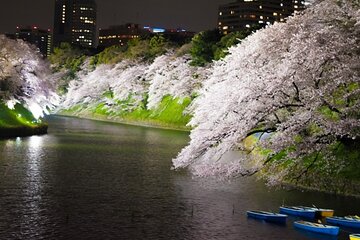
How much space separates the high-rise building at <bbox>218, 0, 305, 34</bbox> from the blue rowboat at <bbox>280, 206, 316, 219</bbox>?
163 meters

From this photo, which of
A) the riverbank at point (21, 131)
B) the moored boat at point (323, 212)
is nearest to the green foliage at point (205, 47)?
the riverbank at point (21, 131)

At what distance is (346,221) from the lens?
23.5m

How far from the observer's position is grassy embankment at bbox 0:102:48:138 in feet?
185

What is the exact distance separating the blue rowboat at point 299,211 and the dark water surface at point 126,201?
70 cm

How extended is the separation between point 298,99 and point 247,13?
161893 mm

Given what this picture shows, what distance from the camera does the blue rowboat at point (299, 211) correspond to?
24.9 metres

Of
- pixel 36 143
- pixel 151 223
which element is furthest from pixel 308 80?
pixel 36 143

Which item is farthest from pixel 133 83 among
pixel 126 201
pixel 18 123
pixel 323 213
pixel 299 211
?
pixel 323 213

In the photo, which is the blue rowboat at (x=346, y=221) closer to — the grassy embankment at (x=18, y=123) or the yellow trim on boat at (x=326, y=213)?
the yellow trim on boat at (x=326, y=213)

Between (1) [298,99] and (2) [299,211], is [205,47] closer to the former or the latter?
(1) [298,99]

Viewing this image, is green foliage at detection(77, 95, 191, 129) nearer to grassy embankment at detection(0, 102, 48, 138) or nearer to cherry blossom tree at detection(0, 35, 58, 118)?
cherry blossom tree at detection(0, 35, 58, 118)

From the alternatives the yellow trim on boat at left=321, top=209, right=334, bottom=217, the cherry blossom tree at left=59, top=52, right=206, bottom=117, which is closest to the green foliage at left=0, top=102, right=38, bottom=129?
the cherry blossom tree at left=59, top=52, right=206, bottom=117

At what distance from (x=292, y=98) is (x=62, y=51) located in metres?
101

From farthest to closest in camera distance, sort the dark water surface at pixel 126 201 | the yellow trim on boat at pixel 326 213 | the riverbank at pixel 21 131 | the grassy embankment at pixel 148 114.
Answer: the grassy embankment at pixel 148 114, the riverbank at pixel 21 131, the yellow trim on boat at pixel 326 213, the dark water surface at pixel 126 201
